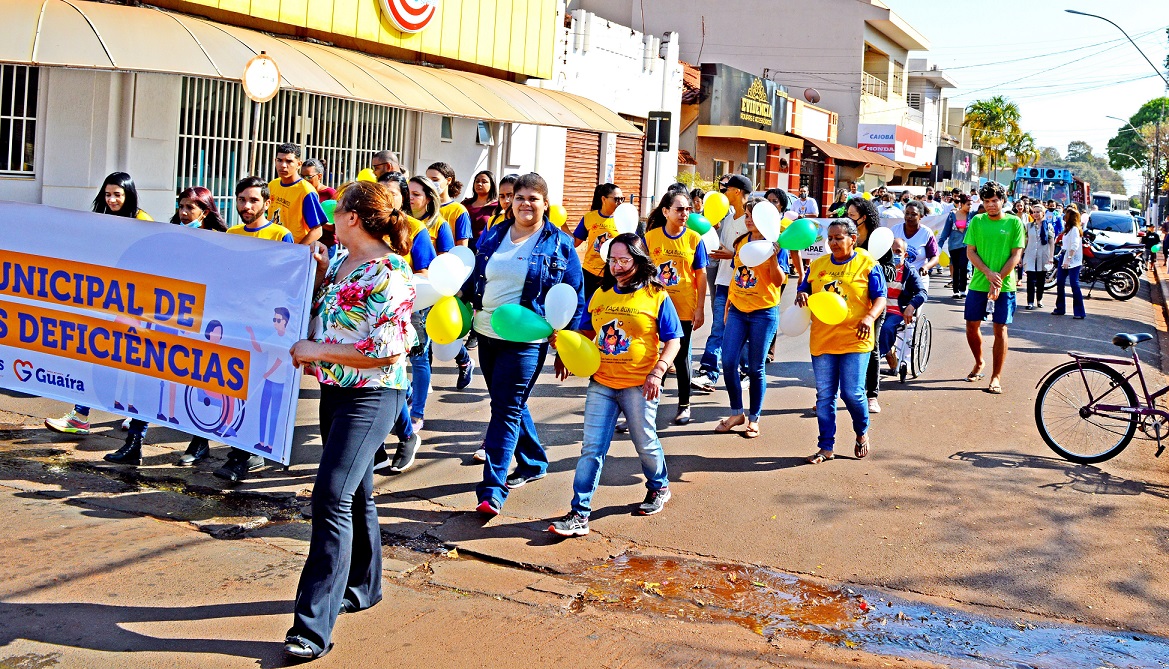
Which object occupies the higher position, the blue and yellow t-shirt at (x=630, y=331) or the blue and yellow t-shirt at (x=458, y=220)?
the blue and yellow t-shirt at (x=458, y=220)

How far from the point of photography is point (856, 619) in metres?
5.25

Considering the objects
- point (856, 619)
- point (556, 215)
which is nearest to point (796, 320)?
point (556, 215)

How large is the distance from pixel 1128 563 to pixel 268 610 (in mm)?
4387

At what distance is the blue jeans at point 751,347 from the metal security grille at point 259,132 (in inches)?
277

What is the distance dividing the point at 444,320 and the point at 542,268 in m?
0.65

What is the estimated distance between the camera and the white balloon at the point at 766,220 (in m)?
8.68

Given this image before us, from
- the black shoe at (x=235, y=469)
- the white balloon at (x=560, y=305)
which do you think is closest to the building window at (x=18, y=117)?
the black shoe at (x=235, y=469)

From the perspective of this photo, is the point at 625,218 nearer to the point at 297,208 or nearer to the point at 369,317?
the point at 297,208

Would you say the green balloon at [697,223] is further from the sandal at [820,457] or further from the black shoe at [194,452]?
the black shoe at [194,452]

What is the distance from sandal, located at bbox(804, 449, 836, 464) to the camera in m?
8.05

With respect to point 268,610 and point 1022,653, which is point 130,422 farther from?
point 1022,653

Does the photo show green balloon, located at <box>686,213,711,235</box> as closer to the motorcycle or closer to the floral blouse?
the floral blouse

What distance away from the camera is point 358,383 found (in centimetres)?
455

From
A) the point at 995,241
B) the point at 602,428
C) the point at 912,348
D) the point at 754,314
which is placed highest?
the point at 995,241
